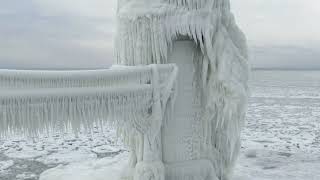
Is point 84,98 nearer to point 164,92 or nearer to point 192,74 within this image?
point 164,92

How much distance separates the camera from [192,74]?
477 centimetres

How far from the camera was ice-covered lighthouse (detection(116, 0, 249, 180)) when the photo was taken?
4.45 m

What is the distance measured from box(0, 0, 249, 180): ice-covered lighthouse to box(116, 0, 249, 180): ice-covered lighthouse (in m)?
0.01

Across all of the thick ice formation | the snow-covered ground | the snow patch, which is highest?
the thick ice formation

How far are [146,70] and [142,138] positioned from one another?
2.52 ft

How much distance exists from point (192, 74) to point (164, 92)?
2.18 ft

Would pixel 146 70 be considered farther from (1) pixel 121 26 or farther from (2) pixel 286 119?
(2) pixel 286 119

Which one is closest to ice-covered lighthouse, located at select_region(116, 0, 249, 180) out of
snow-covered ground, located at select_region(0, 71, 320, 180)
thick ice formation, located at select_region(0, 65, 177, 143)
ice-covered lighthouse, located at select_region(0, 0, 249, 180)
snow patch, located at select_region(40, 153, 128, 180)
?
ice-covered lighthouse, located at select_region(0, 0, 249, 180)

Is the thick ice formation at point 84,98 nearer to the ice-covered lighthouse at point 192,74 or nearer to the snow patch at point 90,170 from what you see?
the ice-covered lighthouse at point 192,74

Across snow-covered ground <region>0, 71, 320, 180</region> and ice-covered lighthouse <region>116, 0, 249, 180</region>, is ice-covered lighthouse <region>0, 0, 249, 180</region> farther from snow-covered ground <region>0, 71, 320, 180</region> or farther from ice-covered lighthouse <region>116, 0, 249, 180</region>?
snow-covered ground <region>0, 71, 320, 180</region>

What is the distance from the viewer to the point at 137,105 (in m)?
4.07

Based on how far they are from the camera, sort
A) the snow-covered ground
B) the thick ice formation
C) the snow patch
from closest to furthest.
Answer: the thick ice formation, the snow patch, the snow-covered ground

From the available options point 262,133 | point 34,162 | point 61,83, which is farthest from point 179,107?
point 262,133

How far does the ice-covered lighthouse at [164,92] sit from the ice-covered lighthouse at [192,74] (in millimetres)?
11
